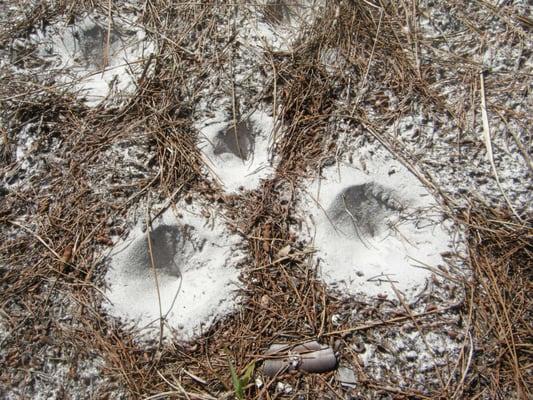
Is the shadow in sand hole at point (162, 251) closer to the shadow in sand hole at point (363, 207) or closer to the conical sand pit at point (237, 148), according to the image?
the conical sand pit at point (237, 148)

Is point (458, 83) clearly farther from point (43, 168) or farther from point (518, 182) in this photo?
point (43, 168)

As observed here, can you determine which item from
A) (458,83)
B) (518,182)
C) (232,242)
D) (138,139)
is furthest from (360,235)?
(138,139)

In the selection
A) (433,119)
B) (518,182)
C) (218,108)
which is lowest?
(518,182)

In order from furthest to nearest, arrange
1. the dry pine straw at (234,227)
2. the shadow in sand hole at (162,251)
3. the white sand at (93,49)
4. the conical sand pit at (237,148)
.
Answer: the white sand at (93,49)
the conical sand pit at (237,148)
the shadow in sand hole at (162,251)
the dry pine straw at (234,227)

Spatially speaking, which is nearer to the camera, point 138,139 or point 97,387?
point 97,387

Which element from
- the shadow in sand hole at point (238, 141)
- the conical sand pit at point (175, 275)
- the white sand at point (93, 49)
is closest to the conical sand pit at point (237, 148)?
the shadow in sand hole at point (238, 141)
